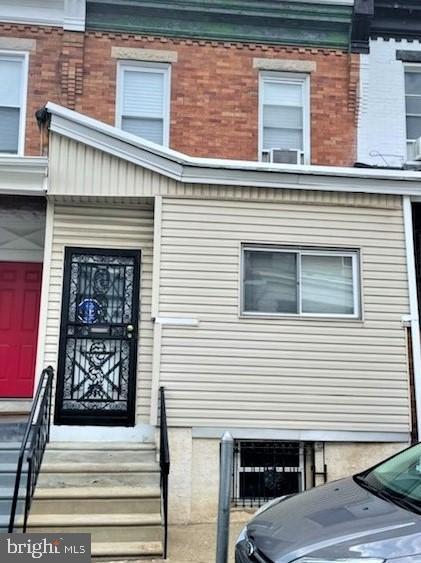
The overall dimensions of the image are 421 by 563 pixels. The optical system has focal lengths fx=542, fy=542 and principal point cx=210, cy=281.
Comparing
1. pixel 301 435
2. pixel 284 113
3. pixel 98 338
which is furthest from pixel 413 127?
pixel 98 338

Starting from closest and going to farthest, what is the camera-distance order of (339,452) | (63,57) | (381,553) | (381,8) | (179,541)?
1. (381,553)
2. (179,541)
3. (339,452)
4. (63,57)
5. (381,8)

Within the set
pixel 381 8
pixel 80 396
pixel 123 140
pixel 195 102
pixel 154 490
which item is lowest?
pixel 154 490

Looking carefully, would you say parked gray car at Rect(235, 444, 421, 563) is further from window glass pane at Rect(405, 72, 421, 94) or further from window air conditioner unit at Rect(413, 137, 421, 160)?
window glass pane at Rect(405, 72, 421, 94)

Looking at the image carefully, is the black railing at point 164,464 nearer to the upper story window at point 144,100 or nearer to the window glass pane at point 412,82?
the upper story window at point 144,100

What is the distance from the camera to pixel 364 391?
257 inches

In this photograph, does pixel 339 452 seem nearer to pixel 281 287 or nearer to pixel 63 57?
pixel 281 287

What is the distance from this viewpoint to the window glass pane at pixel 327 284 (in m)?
6.80

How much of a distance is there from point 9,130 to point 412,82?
678 cm

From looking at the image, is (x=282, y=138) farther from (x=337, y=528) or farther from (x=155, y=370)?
(x=337, y=528)

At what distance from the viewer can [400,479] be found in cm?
379

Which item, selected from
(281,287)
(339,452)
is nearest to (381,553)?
(339,452)

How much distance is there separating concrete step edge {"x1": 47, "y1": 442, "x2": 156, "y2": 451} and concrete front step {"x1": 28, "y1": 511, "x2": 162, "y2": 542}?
1.03 metres

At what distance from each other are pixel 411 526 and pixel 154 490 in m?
3.12

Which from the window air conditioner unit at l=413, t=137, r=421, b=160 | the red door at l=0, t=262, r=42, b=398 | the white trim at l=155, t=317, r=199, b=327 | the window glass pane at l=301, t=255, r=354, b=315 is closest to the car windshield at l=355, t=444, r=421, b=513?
the window glass pane at l=301, t=255, r=354, b=315
